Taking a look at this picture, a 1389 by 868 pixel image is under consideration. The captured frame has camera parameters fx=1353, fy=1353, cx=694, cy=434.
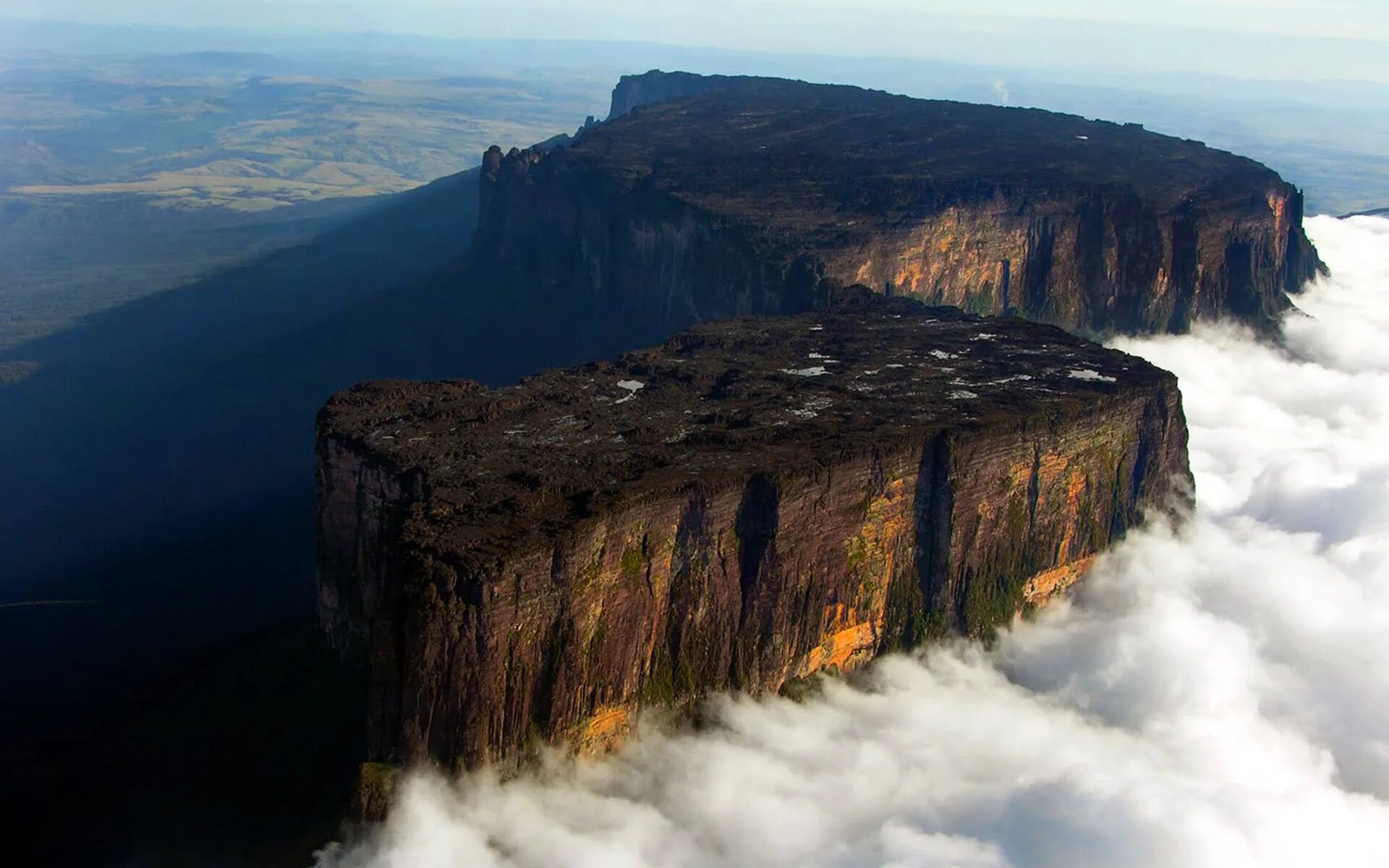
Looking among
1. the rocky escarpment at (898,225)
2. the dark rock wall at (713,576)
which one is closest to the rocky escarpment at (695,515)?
the dark rock wall at (713,576)

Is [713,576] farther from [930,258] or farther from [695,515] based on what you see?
[930,258]

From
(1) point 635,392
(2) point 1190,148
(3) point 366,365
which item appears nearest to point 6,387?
(3) point 366,365

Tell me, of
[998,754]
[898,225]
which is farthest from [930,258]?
[998,754]

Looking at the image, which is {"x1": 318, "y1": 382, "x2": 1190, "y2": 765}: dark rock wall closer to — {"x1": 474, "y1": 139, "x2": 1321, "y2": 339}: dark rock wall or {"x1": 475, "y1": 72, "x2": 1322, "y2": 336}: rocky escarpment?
{"x1": 474, "y1": 139, "x2": 1321, "y2": 339}: dark rock wall

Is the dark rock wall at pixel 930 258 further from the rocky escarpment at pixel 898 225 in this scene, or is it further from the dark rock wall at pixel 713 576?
the dark rock wall at pixel 713 576

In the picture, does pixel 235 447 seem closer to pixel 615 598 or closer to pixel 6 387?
pixel 6 387
